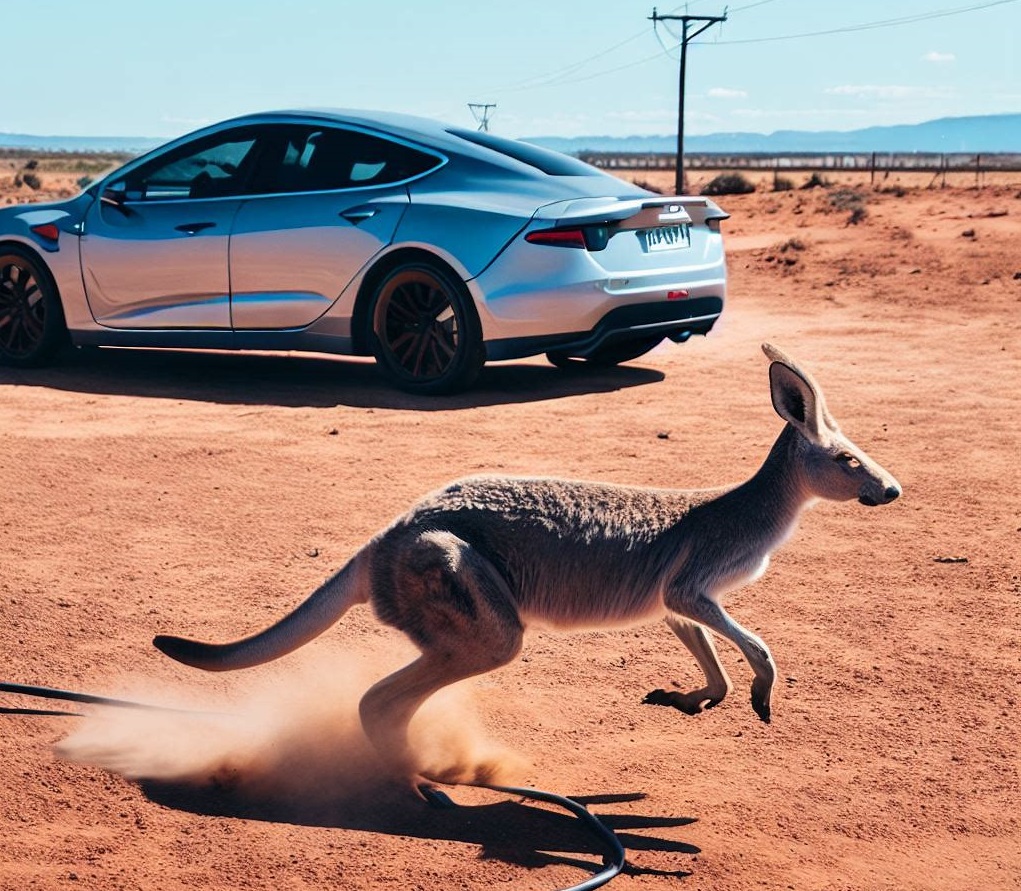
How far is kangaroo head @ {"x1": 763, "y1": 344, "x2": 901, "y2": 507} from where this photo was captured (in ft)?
14.7

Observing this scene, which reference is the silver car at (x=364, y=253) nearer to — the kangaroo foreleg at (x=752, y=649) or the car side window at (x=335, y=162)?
the car side window at (x=335, y=162)

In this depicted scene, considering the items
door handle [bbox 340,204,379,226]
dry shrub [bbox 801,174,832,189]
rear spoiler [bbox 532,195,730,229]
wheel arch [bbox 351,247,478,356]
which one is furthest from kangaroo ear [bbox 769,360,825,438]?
dry shrub [bbox 801,174,832,189]

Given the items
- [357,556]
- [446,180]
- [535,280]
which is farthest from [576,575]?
[446,180]

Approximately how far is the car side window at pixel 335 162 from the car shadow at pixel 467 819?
22.3ft

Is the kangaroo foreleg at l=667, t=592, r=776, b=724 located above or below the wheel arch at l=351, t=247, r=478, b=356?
below

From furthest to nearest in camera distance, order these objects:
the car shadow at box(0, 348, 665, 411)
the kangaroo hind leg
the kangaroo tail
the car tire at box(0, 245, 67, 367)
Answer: the car tire at box(0, 245, 67, 367), the car shadow at box(0, 348, 665, 411), the kangaroo tail, the kangaroo hind leg

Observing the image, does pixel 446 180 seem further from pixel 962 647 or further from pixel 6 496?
pixel 962 647

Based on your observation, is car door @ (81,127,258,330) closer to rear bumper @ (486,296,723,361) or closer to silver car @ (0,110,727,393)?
silver car @ (0,110,727,393)

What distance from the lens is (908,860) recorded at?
3893 millimetres

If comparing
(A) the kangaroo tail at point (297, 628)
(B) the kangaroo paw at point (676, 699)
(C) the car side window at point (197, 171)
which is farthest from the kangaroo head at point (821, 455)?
(C) the car side window at point (197, 171)

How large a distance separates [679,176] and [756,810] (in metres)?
45.2

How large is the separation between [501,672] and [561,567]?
3.30 feet

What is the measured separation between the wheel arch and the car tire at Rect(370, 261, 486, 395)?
0.04 m

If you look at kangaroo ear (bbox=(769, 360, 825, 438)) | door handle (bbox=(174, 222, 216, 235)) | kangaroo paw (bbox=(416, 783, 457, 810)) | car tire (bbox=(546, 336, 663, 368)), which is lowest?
kangaroo paw (bbox=(416, 783, 457, 810))
